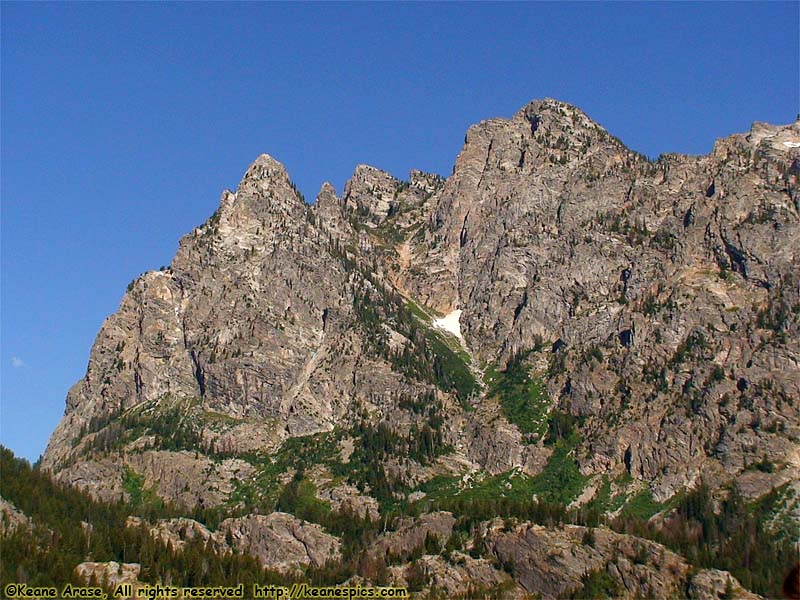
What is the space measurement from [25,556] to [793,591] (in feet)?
606

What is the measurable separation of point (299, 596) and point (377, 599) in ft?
47.1

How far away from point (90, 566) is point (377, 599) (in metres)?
51.7

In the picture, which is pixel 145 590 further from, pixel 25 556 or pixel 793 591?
pixel 793 591

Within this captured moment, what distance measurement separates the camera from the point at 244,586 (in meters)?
199

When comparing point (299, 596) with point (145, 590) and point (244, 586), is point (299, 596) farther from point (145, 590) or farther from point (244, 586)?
point (145, 590)

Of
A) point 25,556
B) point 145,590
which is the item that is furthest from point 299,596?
point 25,556

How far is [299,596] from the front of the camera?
652 feet

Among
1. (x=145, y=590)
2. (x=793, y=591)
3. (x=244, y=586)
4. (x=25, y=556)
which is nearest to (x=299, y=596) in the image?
(x=244, y=586)

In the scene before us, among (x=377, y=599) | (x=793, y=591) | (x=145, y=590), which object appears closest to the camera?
(x=793, y=591)

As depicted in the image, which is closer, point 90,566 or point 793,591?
point 793,591

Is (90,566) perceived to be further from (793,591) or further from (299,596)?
(793,591)

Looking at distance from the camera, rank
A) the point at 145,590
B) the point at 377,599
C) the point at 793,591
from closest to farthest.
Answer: the point at 793,591 → the point at 145,590 → the point at 377,599

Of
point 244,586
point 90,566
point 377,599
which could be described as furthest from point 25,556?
point 377,599

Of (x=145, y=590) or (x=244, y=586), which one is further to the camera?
(x=244, y=586)
